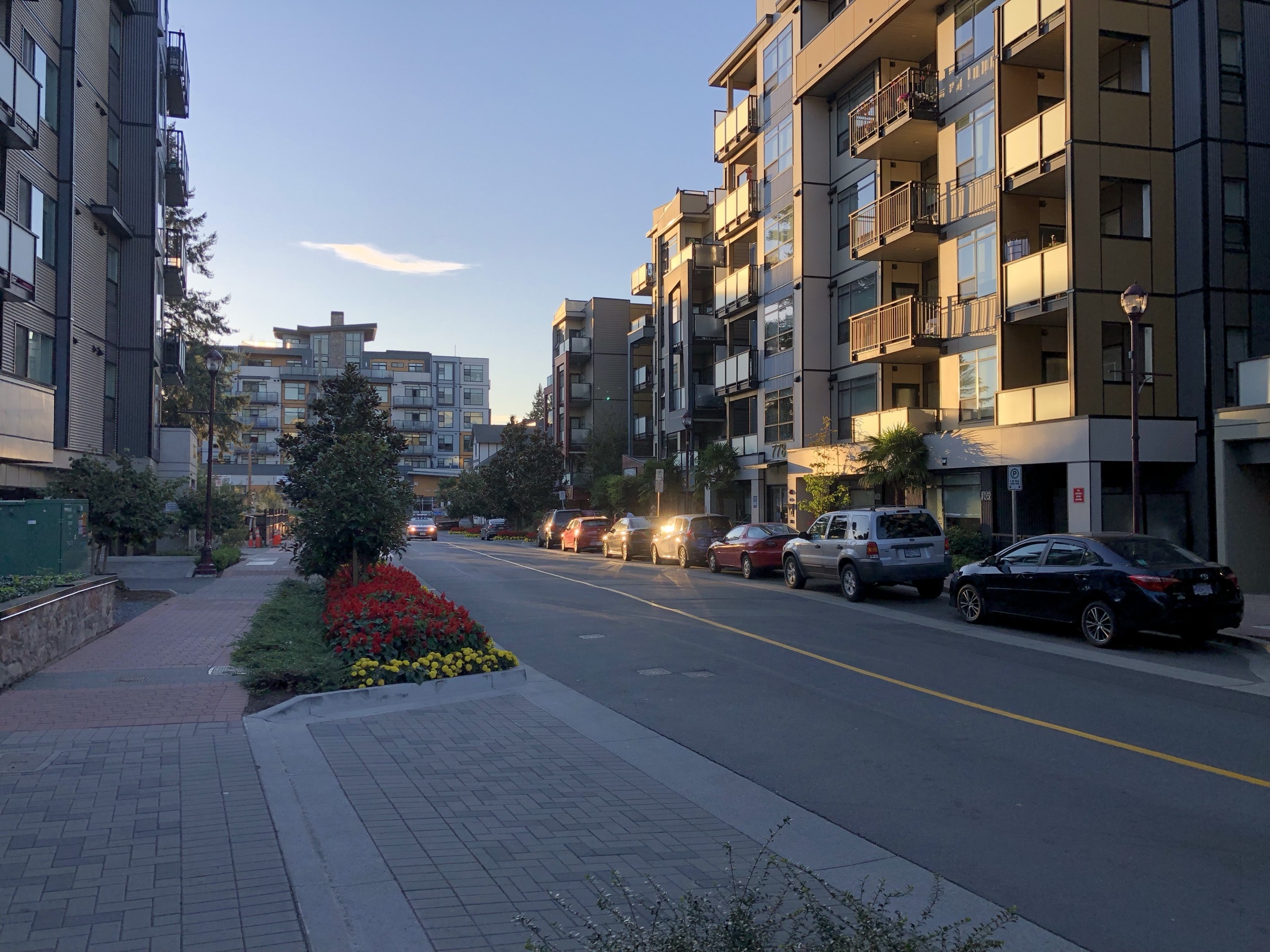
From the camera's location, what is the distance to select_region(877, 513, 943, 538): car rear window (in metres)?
19.4

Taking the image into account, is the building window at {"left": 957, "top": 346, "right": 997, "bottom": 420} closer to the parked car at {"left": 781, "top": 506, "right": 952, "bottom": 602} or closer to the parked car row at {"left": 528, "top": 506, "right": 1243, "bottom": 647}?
the parked car row at {"left": 528, "top": 506, "right": 1243, "bottom": 647}

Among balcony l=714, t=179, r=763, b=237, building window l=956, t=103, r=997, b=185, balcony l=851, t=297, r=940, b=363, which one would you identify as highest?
balcony l=714, t=179, r=763, b=237

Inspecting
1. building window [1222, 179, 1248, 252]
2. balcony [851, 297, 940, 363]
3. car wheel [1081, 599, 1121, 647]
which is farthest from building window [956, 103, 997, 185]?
car wheel [1081, 599, 1121, 647]

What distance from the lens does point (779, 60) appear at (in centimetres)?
3825

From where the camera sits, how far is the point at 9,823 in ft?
19.6

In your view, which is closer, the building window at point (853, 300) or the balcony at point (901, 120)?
the balcony at point (901, 120)

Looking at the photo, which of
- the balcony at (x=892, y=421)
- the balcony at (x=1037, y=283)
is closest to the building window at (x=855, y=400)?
the balcony at (x=892, y=421)

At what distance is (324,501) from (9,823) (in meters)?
9.80

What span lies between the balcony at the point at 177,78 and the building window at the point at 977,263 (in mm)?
29047

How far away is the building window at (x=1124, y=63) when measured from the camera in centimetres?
2236

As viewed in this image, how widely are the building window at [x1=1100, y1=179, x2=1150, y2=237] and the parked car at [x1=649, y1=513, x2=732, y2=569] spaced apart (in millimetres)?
13269

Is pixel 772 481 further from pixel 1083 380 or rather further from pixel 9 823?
pixel 9 823

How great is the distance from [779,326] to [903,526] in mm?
18789

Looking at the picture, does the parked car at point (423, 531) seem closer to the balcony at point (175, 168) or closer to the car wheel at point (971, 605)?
the balcony at point (175, 168)
